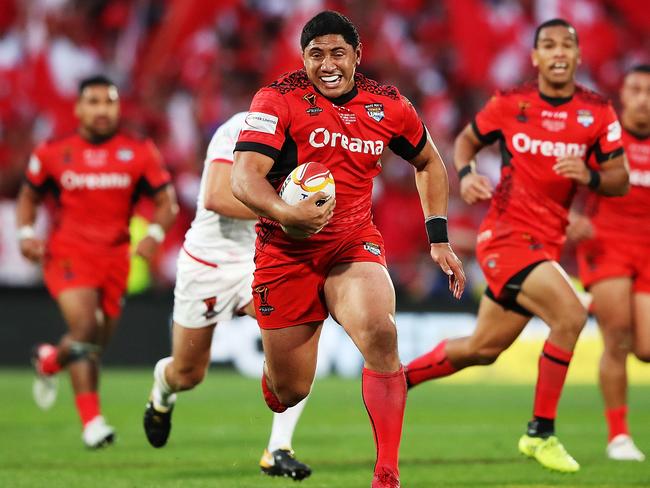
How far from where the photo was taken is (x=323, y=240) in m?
6.20

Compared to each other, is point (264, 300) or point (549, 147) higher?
point (549, 147)

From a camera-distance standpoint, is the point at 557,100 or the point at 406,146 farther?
the point at 557,100

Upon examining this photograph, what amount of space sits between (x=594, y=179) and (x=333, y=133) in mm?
2455

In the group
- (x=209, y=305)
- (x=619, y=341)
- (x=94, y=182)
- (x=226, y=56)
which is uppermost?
(x=226, y=56)

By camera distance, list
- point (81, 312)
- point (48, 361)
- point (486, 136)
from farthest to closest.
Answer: point (48, 361) → point (81, 312) → point (486, 136)

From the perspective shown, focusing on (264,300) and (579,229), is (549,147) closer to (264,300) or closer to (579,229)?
(579,229)

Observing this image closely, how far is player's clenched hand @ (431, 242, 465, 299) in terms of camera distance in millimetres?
6148

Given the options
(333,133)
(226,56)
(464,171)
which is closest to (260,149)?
(333,133)

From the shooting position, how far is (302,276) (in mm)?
6242

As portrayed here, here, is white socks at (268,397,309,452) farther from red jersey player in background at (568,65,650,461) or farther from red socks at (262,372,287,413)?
red jersey player in background at (568,65,650,461)

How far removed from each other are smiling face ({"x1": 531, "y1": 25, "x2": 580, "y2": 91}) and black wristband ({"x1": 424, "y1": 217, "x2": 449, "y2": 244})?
2.04m

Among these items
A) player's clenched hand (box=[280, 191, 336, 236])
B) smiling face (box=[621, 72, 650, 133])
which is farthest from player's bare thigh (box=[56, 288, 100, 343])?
smiling face (box=[621, 72, 650, 133])

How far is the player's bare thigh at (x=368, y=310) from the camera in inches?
231

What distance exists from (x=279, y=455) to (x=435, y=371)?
5.20 ft
